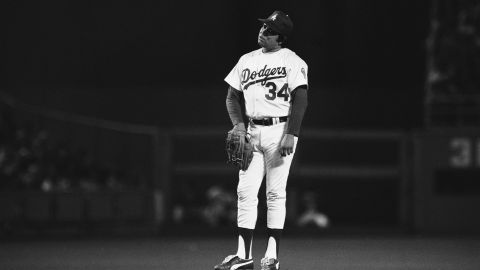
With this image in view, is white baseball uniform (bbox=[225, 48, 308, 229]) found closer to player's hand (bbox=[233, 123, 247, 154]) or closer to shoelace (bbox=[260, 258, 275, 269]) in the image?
player's hand (bbox=[233, 123, 247, 154])

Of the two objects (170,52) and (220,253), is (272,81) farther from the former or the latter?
(170,52)

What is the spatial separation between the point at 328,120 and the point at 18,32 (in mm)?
5685

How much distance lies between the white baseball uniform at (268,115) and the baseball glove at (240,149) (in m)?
0.06

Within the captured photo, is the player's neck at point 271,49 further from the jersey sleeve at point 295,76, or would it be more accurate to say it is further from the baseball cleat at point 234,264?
the baseball cleat at point 234,264

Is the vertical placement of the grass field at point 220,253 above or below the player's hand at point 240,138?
below

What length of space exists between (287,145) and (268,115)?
0.31 m

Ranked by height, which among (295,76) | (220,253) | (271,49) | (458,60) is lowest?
(220,253)

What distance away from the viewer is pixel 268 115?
730cm

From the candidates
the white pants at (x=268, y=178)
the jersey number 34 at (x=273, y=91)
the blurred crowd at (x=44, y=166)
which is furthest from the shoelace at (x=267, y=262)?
the blurred crowd at (x=44, y=166)

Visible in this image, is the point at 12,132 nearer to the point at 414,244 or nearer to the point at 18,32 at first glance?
the point at 18,32

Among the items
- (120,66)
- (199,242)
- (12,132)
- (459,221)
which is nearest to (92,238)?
(199,242)

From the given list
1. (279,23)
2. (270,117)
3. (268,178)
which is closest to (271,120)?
(270,117)

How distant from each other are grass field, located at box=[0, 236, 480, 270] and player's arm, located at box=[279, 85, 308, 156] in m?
1.25

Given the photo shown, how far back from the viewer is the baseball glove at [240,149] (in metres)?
7.25
